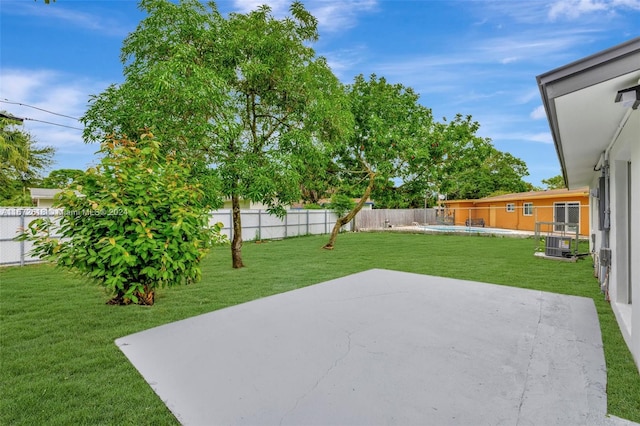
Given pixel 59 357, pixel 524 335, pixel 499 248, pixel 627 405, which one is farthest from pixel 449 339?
pixel 499 248

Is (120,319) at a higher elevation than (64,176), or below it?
below

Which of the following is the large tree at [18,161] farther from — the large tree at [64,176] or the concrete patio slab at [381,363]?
the concrete patio slab at [381,363]

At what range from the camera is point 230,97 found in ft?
23.6

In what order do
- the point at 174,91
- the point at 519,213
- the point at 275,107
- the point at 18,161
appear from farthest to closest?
the point at 519,213 → the point at 18,161 → the point at 275,107 → the point at 174,91

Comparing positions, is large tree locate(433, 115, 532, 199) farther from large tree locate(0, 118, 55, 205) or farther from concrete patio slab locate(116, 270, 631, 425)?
large tree locate(0, 118, 55, 205)

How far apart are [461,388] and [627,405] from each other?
1057mm

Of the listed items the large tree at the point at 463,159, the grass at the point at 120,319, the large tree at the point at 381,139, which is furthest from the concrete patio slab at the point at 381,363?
the large tree at the point at 463,159

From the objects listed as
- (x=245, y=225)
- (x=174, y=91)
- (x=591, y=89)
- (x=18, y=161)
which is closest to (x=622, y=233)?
(x=591, y=89)

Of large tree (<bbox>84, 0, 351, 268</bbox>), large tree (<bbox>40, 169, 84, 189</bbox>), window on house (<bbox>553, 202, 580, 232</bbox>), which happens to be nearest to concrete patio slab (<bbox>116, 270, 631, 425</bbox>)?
large tree (<bbox>40, 169, 84, 189</bbox>)

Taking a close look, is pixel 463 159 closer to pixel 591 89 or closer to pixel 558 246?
pixel 558 246

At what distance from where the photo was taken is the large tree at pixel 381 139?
11805 millimetres

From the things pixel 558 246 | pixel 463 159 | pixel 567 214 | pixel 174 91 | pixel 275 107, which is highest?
pixel 275 107

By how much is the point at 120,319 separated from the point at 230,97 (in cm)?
491

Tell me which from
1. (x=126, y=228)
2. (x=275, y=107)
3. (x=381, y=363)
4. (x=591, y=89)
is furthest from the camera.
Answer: (x=275, y=107)
